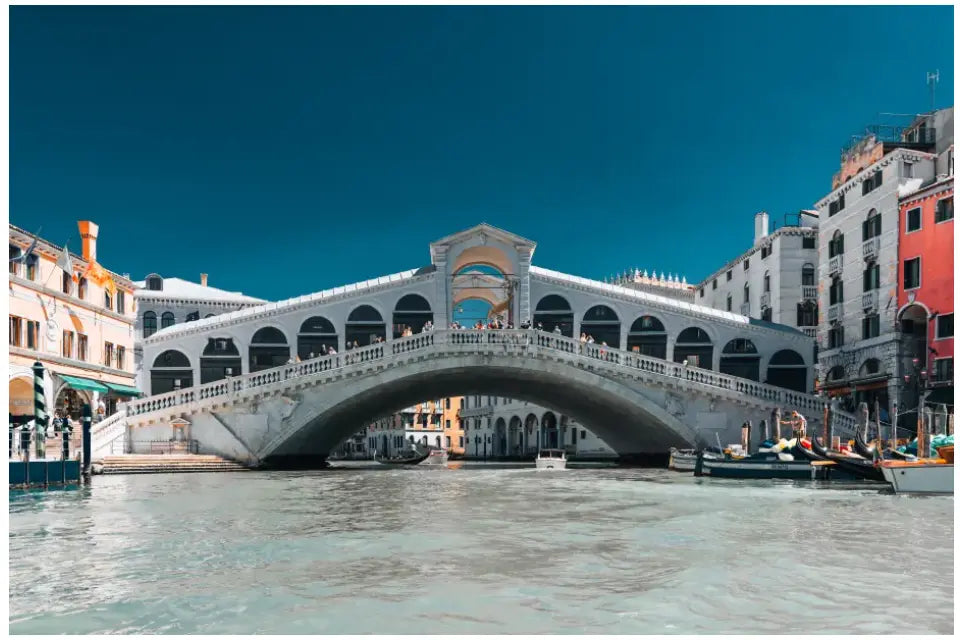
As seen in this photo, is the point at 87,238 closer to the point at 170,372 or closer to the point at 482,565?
the point at 170,372

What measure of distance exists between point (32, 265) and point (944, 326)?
71.5 ft

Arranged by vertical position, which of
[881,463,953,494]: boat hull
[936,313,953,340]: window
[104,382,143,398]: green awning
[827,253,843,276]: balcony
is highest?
[827,253,843,276]: balcony

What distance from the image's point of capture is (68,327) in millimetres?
22125

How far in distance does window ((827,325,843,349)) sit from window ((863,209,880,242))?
9.73ft

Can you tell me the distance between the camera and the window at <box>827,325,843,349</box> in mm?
26969

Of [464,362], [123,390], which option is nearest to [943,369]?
[464,362]

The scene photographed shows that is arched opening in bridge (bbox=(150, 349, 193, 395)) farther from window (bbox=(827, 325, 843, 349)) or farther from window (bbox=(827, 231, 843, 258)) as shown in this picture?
window (bbox=(827, 231, 843, 258))

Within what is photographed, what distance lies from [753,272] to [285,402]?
19550 millimetres

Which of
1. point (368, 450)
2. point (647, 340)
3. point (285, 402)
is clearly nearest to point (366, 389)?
point (285, 402)

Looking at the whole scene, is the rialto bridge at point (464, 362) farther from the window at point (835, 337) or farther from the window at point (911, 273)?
the window at point (911, 273)

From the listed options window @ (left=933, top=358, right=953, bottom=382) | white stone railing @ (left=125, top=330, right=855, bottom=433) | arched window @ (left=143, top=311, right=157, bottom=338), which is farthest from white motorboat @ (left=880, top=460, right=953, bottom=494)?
arched window @ (left=143, top=311, right=157, bottom=338)

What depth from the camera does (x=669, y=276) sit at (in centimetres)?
5006

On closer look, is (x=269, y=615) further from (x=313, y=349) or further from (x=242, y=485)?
(x=313, y=349)

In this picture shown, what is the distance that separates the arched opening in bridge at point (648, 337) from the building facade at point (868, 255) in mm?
4906
